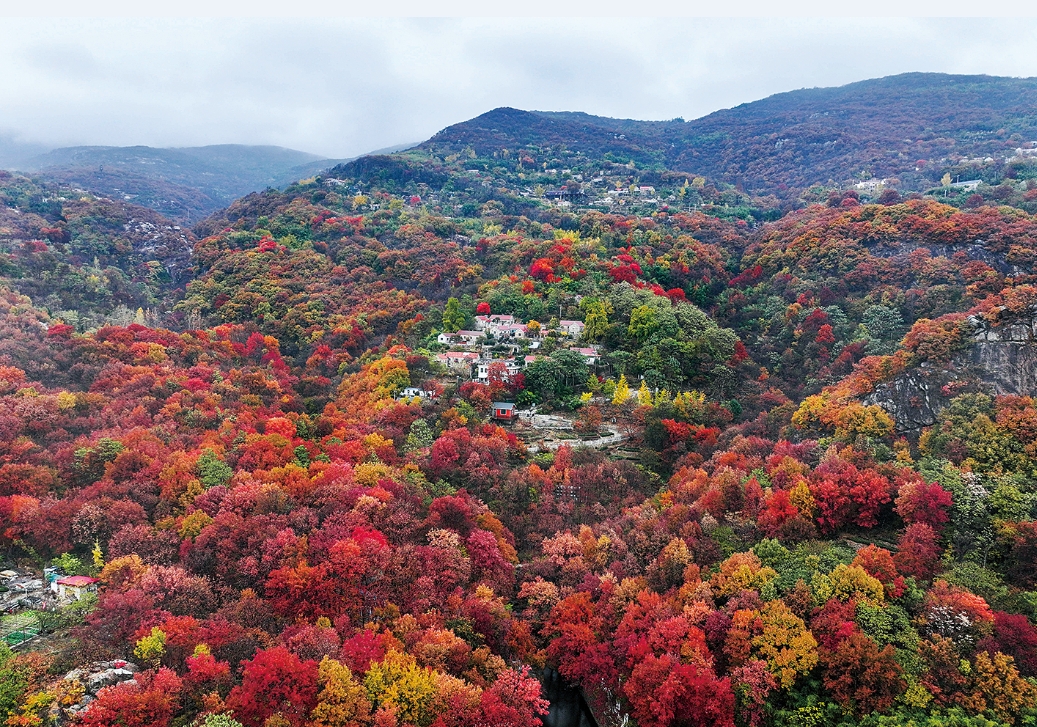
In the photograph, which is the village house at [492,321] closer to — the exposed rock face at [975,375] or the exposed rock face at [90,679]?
the exposed rock face at [975,375]

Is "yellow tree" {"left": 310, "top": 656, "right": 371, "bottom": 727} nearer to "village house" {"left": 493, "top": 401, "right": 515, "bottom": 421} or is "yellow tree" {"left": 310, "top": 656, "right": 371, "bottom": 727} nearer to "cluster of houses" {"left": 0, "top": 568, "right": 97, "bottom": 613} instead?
"cluster of houses" {"left": 0, "top": 568, "right": 97, "bottom": 613}

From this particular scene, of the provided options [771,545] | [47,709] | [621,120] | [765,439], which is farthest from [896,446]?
[621,120]

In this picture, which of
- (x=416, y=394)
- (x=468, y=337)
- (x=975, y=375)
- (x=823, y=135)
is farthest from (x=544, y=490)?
(x=823, y=135)

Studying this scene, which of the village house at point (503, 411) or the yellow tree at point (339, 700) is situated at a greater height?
the village house at point (503, 411)

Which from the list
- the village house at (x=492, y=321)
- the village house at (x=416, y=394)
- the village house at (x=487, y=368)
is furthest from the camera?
the village house at (x=492, y=321)

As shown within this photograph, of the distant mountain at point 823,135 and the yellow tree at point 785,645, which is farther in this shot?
the distant mountain at point 823,135

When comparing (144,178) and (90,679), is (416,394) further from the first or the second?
(144,178)

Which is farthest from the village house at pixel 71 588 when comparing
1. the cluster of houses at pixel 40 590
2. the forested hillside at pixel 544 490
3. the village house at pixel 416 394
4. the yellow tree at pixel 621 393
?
the yellow tree at pixel 621 393
